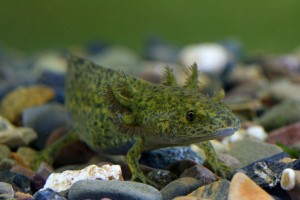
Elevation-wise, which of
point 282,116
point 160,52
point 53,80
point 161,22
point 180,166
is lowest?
point 180,166

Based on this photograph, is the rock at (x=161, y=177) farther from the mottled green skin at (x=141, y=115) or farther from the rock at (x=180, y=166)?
the rock at (x=180, y=166)

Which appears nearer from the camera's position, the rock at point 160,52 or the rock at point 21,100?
the rock at point 21,100

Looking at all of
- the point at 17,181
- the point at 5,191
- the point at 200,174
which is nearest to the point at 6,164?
the point at 17,181

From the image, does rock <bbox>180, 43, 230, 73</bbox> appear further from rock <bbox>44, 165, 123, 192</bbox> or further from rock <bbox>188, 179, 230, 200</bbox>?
rock <bbox>188, 179, 230, 200</bbox>

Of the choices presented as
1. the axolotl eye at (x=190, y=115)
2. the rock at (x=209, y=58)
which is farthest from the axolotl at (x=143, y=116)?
the rock at (x=209, y=58)

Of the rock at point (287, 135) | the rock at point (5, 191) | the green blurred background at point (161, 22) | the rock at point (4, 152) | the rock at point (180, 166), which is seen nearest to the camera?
the rock at point (5, 191)

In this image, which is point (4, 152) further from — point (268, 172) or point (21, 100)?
point (268, 172)
